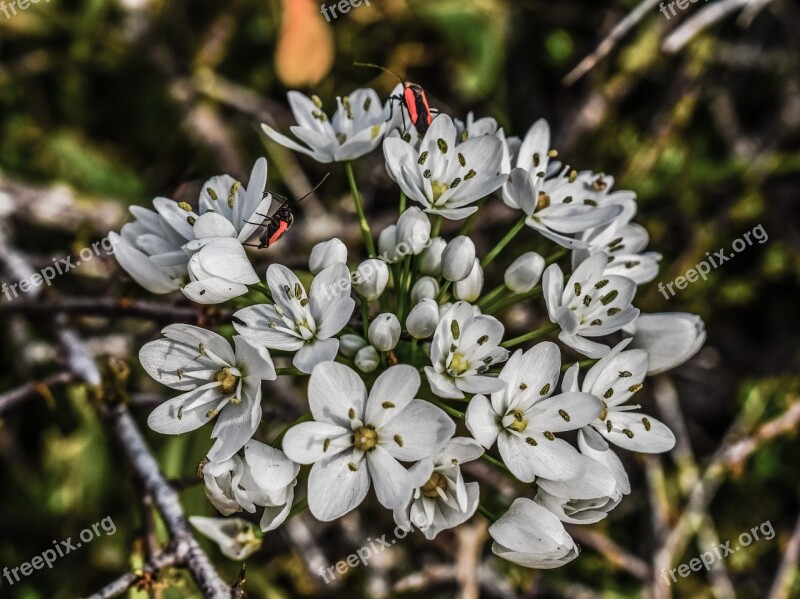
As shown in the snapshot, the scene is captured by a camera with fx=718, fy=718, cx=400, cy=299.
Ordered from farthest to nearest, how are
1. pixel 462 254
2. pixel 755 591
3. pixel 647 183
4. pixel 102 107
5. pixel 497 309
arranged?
1. pixel 102 107
2. pixel 647 183
3. pixel 755 591
4. pixel 497 309
5. pixel 462 254

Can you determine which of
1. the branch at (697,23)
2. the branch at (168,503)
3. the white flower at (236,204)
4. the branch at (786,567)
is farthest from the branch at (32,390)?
the branch at (786,567)

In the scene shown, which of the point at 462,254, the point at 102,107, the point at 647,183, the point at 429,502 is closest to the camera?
the point at 429,502

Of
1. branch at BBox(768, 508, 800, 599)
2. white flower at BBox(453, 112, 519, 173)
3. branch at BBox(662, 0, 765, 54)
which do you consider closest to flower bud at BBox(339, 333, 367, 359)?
white flower at BBox(453, 112, 519, 173)

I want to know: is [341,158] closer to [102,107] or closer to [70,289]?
[70,289]

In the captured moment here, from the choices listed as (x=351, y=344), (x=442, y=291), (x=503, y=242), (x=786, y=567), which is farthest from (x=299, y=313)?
(x=786, y=567)

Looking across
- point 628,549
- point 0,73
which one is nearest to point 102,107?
point 0,73

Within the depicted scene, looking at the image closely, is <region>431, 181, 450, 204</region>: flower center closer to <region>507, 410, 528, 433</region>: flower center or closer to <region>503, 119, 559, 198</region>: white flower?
<region>503, 119, 559, 198</region>: white flower

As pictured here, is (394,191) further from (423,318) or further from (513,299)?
(423,318)
